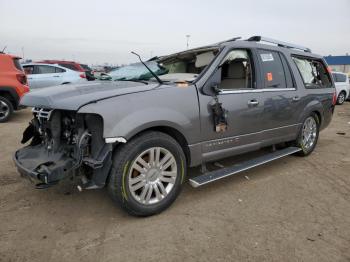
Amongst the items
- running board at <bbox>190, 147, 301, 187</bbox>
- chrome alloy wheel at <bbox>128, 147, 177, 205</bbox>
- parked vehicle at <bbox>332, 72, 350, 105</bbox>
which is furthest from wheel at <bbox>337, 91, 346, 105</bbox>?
chrome alloy wheel at <bbox>128, 147, 177, 205</bbox>

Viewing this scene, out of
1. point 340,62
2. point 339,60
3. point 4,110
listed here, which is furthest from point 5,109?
point 339,60

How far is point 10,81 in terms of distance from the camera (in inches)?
323

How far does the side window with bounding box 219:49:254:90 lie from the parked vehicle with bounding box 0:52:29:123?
6.53m

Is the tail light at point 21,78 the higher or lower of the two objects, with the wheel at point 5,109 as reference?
higher

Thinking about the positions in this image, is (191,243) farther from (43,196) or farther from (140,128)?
(43,196)

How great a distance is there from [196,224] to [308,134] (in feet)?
10.6

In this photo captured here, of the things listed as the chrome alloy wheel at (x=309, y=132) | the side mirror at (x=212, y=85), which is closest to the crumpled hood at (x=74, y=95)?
the side mirror at (x=212, y=85)

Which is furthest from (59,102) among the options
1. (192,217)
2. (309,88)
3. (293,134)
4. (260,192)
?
(309,88)

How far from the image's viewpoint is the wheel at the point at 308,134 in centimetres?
501

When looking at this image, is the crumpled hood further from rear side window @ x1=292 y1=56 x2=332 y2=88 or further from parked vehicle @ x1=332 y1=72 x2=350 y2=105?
parked vehicle @ x1=332 y1=72 x2=350 y2=105

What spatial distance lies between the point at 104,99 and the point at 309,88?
365 centimetres

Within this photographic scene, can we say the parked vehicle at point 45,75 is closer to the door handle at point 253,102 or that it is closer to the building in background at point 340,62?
the door handle at point 253,102

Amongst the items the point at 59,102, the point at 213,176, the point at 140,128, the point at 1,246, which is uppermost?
the point at 59,102

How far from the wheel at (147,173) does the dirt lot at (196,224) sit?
0.56 feet
